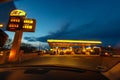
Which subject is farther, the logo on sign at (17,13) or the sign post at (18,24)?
the logo on sign at (17,13)

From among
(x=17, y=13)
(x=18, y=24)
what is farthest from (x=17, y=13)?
(x=18, y=24)

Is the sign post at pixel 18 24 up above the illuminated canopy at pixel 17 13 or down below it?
below

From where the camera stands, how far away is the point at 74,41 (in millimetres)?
80938

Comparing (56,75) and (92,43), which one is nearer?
(56,75)

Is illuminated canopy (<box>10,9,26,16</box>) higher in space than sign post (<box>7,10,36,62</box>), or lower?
higher

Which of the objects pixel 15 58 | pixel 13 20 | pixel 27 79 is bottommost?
pixel 27 79

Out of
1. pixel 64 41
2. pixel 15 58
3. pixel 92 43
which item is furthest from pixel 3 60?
pixel 92 43

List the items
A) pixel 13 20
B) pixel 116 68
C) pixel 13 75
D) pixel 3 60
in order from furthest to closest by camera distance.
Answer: pixel 13 20, pixel 3 60, pixel 116 68, pixel 13 75

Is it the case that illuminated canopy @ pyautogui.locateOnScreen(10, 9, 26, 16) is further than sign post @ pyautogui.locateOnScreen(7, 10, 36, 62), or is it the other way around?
illuminated canopy @ pyautogui.locateOnScreen(10, 9, 26, 16)

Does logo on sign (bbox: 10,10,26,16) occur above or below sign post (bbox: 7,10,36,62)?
above

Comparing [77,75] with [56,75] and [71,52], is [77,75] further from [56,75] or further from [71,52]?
[71,52]

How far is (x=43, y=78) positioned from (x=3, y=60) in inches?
1083

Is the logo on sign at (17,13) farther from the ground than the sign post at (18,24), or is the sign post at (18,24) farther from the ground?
the logo on sign at (17,13)

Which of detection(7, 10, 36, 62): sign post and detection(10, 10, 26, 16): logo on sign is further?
detection(10, 10, 26, 16): logo on sign
